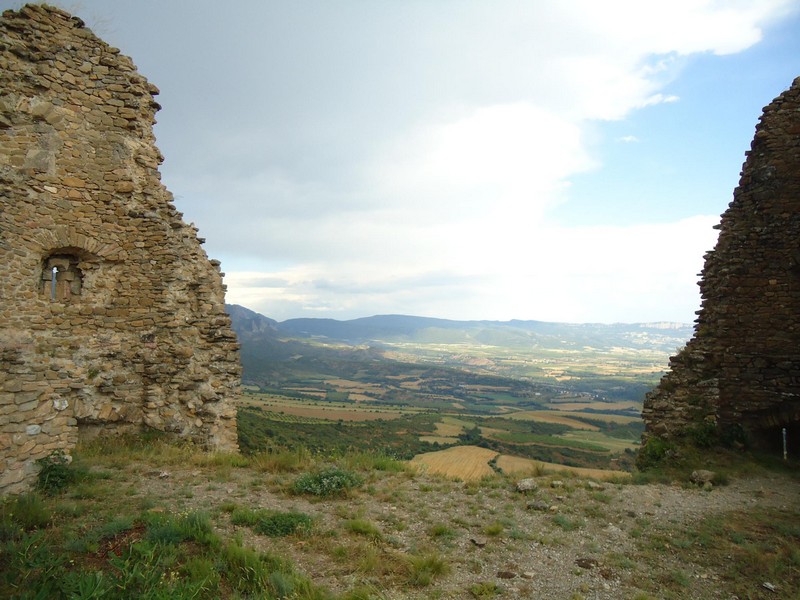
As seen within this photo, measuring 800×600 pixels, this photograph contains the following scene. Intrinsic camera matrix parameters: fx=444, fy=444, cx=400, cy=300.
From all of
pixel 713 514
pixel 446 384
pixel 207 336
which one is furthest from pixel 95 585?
pixel 446 384

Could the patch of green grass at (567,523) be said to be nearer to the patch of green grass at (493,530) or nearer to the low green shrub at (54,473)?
the patch of green grass at (493,530)

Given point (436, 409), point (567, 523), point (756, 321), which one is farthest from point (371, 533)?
point (436, 409)

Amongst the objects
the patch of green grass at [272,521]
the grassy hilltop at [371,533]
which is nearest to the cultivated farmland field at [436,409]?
the grassy hilltop at [371,533]

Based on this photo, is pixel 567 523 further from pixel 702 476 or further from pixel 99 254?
pixel 99 254

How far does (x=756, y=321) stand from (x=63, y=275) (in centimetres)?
1454

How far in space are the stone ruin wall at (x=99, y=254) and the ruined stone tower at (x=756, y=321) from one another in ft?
33.9

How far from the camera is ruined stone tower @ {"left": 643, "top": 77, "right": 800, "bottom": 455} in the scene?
368 inches

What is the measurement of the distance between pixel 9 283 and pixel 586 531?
1049 centimetres

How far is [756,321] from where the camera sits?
963 centimetres

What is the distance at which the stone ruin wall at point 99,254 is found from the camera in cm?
833

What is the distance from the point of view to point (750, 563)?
208 inches

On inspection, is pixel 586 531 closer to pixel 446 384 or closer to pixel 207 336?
pixel 207 336

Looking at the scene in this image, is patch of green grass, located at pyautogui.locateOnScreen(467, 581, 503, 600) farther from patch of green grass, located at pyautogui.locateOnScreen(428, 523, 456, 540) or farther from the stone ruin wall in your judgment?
the stone ruin wall

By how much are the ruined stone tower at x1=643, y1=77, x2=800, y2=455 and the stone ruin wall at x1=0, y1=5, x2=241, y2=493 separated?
1032 cm
